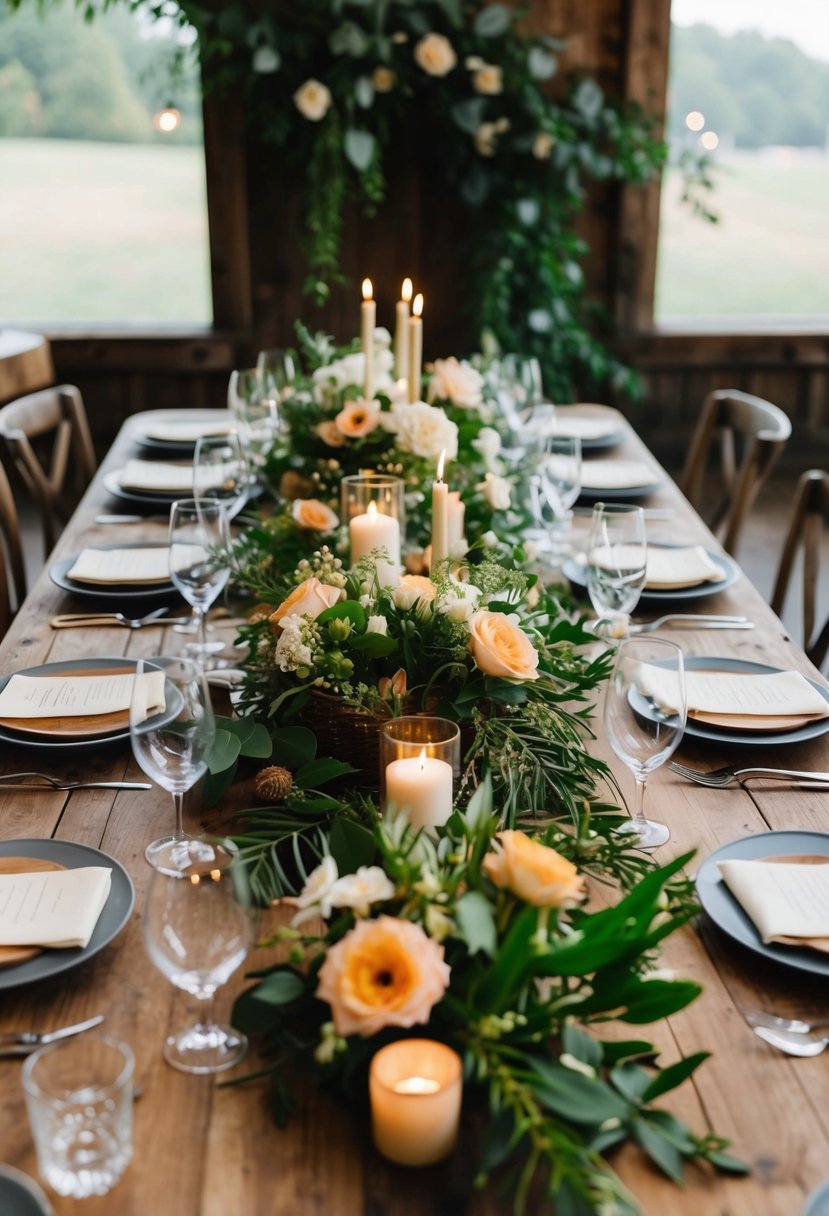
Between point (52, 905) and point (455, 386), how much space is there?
133 cm

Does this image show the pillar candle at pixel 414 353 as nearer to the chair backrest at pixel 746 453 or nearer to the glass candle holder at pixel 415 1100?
the chair backrest at pixel 746 453

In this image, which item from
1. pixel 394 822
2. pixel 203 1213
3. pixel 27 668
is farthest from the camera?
pixel 27 668

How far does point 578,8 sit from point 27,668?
357cm

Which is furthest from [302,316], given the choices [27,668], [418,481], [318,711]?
[318,711]

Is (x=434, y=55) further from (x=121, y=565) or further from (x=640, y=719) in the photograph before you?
(x=640, y=719)

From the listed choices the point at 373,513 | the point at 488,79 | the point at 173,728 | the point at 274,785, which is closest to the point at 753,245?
the point at 488,79

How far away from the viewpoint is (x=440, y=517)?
5.22ft

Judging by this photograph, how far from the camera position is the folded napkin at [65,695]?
158 centimetres

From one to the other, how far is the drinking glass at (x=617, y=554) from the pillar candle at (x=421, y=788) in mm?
694

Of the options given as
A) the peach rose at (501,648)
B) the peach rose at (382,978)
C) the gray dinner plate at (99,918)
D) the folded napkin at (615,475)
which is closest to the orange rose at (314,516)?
the peach rose at (501,648)

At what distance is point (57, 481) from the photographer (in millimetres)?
3029

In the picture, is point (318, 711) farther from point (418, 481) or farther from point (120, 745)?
point (418, 481)

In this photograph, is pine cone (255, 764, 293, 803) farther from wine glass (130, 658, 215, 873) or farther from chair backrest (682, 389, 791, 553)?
chair backrest (682, 389, 791, 553)

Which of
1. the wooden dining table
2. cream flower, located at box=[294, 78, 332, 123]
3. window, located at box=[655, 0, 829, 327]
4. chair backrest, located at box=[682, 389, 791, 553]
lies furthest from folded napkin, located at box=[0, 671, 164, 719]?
window, located at box=[655, 0, 829, 327]
